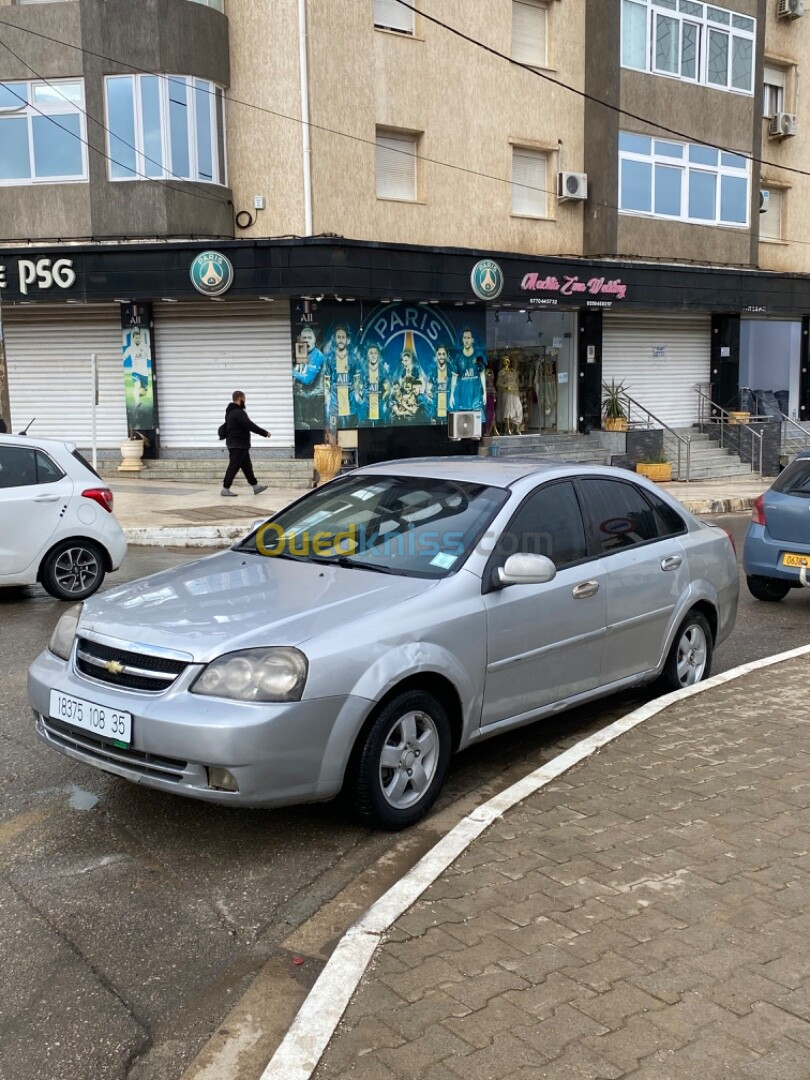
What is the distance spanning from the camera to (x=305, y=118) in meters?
18.5

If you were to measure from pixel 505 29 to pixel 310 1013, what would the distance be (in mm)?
21742

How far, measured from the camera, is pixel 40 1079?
2.84 m

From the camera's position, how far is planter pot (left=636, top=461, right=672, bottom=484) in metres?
22.2

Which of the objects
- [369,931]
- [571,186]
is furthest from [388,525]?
[571,186]

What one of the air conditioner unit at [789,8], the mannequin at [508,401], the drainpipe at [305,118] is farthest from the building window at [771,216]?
the drainpipe at [305,118]

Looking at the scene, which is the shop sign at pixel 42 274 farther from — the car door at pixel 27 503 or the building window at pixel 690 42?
the building window at pixel 690 42

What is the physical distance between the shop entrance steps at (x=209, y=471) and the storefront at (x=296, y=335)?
1.21 ft

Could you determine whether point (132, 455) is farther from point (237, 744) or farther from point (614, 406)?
point (237, 744)

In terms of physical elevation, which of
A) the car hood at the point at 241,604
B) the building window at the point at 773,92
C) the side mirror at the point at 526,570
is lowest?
the car hood at the point at 241,604

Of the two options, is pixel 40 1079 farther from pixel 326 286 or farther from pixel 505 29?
pixel 505 29

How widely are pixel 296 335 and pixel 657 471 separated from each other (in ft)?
27.0

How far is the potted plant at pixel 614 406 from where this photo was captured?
23.4 metres

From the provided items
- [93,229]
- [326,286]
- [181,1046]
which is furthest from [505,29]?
[181,1046]

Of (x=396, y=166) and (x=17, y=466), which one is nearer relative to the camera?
(x=17, y=466)
